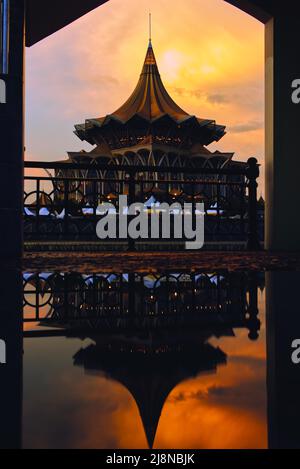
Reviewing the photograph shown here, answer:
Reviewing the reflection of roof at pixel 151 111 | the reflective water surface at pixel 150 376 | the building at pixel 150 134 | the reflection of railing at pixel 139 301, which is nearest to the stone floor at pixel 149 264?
the reflection of railing at pixel 139 301

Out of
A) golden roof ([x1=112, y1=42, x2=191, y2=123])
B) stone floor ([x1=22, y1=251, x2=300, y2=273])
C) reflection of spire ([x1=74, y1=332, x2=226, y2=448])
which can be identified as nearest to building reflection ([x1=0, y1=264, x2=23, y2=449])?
reflection of spire ([x1=74, y1=332, x2=226, y2=448])

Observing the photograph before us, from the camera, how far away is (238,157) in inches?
1511

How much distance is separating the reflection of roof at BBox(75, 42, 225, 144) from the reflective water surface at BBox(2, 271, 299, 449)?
3268 centimetres

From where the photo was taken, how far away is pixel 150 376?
0.65 metres

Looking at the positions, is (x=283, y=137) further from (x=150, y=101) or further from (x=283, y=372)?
(x=150, y=101)

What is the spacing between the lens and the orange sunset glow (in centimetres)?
2090

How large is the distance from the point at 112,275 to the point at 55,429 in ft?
5.77

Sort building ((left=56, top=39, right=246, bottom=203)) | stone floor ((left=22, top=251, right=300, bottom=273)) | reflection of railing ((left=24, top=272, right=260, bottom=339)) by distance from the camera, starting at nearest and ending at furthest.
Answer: reflection of railing ((left=24, top=272, right=260, bottom=339)) < stone floor ((left=22, top=251, right=300, bottom=273)) < building ((left=56, top=39, right=246, bottom=203))

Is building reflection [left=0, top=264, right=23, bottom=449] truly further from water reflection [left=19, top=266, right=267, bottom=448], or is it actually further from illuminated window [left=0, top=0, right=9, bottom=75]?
illuminated window [left=0, top=0, right=9, bottom=75]

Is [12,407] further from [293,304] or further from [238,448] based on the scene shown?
[293,304]

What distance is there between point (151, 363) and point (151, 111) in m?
34.4

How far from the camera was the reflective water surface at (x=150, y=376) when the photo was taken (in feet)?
1.48

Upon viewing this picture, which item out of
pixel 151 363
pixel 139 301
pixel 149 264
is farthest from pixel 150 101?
pixel 151 363

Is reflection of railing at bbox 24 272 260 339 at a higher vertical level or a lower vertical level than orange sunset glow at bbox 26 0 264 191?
lower
